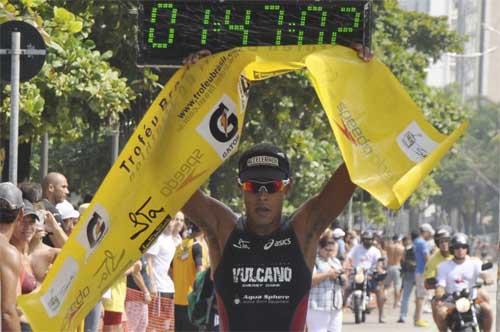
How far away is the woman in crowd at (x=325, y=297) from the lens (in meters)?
18.3

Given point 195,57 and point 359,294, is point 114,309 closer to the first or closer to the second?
point 195,57

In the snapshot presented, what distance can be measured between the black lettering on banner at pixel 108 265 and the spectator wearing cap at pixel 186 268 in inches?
384

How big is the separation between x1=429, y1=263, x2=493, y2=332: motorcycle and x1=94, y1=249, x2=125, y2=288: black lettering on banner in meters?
12.5

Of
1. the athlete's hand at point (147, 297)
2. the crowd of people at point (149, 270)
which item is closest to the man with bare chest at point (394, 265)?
the crowd of people at point (149, 270)

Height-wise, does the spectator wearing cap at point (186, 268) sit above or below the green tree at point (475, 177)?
above

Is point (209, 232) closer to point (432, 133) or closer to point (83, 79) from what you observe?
point (432, 133)

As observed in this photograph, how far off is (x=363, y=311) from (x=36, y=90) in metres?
16.0

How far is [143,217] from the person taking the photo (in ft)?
25.3

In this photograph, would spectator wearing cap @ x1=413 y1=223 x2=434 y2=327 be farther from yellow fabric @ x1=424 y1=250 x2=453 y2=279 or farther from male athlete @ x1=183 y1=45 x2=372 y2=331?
male athlete @ x1=183 y1=45 x2=372 y2=331

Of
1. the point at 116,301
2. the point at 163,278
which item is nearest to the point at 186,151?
the point at 116,301

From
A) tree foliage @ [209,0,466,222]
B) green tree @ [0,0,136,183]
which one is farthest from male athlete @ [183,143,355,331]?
tree foliage @ [209,0,466,222]

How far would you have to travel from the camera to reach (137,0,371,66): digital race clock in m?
8.77

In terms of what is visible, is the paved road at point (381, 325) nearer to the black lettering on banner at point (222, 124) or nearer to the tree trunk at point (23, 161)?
the tree trunk at point (23, 161)

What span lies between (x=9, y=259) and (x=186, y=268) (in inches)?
333
